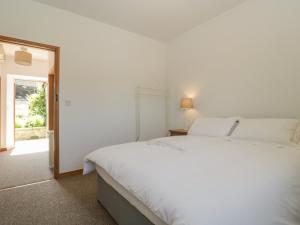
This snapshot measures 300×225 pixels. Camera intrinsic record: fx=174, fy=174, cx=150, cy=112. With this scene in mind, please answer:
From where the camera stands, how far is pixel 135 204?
1.17 metres

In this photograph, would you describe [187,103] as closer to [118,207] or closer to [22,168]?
[118,207]

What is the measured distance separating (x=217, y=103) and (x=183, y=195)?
8.21 ft

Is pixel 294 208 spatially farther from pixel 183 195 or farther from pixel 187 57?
pixel 187 57

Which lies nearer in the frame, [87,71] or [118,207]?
[118,207]

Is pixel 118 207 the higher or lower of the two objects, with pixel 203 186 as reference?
lower

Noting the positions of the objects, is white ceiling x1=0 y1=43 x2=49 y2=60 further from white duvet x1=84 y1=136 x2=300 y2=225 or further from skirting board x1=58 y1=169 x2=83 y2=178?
white duvet x1=84 y1=136 x2=300 y2=225

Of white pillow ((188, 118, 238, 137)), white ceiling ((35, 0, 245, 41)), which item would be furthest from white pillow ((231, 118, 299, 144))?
white ceiling ((35, 0, 245, 41))

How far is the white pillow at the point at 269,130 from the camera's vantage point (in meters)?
1.85

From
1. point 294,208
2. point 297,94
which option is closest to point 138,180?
point 294,208

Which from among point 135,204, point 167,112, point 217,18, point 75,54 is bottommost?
point 135,204

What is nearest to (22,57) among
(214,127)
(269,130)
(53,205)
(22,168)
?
(22,168)

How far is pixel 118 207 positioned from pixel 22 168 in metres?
2.58

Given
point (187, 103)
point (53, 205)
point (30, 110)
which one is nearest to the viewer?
point (53, 205)

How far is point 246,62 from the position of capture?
2629 millimetres
